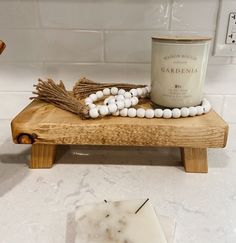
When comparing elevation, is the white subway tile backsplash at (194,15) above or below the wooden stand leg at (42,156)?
above

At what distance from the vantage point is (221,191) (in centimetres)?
46

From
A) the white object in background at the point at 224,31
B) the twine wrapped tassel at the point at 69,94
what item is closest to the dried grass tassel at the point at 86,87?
the twine wrapped tassel at the point at 69,94

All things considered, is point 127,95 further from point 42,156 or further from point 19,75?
point 19,75

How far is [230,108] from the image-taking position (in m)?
0.69

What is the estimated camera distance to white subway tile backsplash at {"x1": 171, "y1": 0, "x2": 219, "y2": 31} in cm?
61

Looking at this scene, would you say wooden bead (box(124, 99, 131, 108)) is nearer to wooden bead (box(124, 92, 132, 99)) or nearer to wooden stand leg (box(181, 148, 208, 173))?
wooden bead (box(124, 92, 132, 99))

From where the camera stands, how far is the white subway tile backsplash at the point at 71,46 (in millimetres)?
644

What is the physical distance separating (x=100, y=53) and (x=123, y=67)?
0.21 feet

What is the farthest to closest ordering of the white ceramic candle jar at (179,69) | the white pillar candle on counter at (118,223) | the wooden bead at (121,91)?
1. the wooden bead at (121,91)
2. the white ceramic candle jar at (179,69)
3. the white pillar candle on counter at (118,223)

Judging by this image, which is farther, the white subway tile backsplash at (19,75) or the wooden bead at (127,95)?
the white subway tile backsplash at (19,75)

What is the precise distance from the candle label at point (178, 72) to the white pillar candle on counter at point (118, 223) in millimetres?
212

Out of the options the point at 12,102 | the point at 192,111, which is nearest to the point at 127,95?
the point at 192,111

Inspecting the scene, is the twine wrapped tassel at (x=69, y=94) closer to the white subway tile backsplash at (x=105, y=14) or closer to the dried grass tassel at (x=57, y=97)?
the dried grass tassel at (x=57, y=97)

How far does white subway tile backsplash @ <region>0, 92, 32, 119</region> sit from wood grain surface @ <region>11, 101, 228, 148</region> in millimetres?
245
